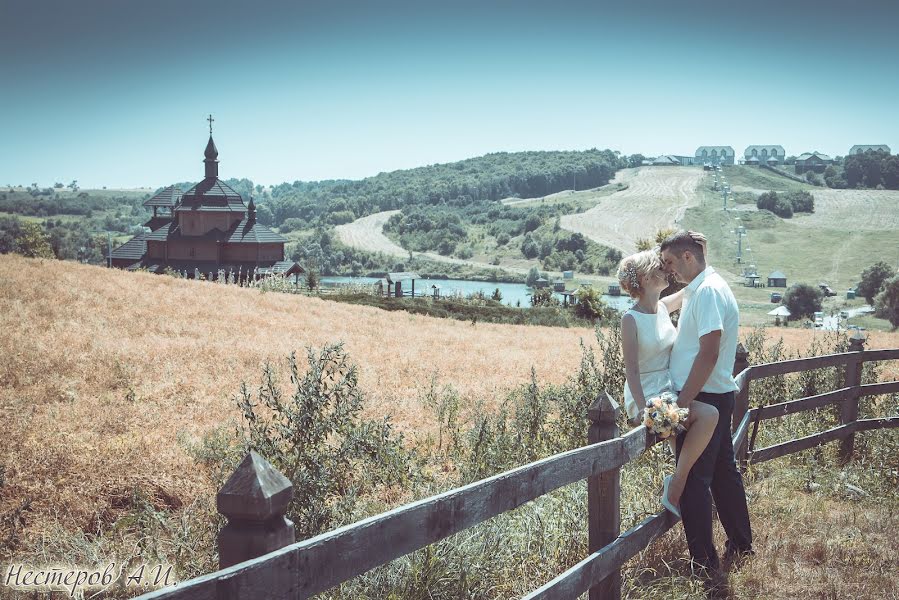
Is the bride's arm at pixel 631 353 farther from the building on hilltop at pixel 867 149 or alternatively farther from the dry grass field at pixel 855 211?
the building on hilltop at pixel 867 149

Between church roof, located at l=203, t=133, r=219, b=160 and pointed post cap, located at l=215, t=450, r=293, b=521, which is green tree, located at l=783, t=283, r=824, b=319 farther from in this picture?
pointed post cap, located at l=215, t=450, r=293, b=521

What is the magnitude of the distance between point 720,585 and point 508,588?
1388 mm

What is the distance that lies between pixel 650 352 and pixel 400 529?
2.82 meters

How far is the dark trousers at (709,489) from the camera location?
4594 mm

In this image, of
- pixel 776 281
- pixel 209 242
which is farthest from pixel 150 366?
pixel 776 281

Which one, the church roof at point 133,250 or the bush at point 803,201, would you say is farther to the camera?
the bush at point 803,201

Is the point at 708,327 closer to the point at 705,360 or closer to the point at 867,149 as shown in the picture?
the point at 705,360

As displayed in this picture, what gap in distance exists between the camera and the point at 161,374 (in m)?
11.8

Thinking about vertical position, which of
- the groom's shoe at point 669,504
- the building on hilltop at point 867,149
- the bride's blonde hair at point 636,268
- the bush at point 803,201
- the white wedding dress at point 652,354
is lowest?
the groom's shoe at point 669,504

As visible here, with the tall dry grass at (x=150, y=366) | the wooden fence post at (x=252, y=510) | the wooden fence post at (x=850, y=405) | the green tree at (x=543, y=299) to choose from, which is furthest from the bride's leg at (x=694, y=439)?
the green tree at (x=543, y=299)

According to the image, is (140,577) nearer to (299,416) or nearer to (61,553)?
(61,553)

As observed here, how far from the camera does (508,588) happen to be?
14.4 ft

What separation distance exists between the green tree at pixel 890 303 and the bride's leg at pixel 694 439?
2993 inches

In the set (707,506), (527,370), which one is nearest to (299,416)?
(707,506)
